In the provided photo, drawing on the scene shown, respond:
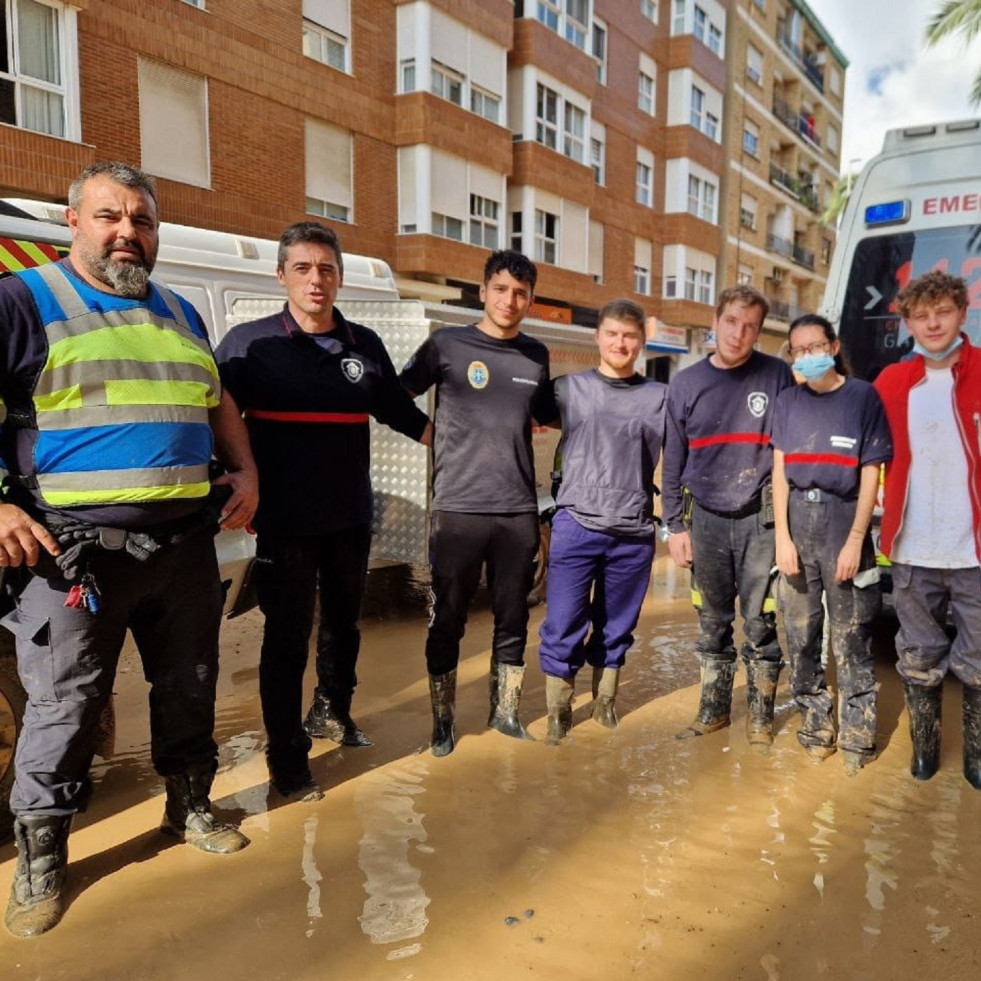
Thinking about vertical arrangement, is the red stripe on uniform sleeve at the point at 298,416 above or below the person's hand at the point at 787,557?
above

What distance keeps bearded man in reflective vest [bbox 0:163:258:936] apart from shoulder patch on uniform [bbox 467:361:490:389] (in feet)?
4.30

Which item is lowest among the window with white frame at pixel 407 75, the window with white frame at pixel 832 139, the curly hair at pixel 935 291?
the curly hair at pixel 935 291

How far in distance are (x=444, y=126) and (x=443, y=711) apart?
605 inches

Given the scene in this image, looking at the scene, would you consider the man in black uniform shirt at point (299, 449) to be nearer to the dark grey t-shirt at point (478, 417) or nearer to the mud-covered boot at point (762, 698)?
the dark grey t-shirt at point (478, 417)

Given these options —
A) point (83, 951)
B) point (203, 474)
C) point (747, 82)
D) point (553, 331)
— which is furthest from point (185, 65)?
point (747, 82)

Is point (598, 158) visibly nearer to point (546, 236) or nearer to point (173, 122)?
point (546, 236)

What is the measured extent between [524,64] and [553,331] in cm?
1594

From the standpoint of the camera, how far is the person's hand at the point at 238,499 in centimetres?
308

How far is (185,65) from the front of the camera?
12.7 metres

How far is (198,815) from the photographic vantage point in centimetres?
318

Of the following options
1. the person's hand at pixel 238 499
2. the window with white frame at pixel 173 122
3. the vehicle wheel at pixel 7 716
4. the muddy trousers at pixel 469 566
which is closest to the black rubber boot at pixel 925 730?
the muddy trousers at pixel 469 566

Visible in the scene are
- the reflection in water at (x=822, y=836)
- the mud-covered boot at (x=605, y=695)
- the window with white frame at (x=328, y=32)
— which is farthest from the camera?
the window with white frame at (x=328, y=32)

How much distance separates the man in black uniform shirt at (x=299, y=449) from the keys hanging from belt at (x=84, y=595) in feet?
2.98

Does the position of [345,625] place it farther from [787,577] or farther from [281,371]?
[787,577]
